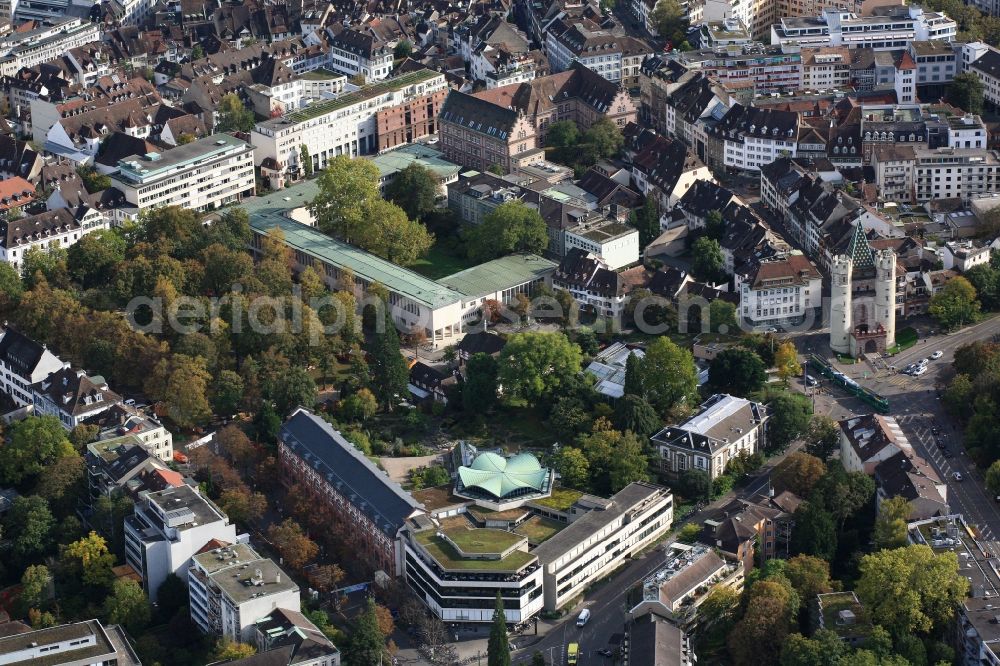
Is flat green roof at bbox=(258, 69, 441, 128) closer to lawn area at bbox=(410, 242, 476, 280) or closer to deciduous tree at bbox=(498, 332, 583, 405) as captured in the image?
lawn area at bbox=(410, 242, 476, 280)

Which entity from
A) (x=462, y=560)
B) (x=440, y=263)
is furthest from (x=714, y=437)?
(x=440, y=263)

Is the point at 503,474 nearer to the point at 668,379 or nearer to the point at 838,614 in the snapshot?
the point at 668,379

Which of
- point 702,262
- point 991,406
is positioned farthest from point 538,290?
point 991,406

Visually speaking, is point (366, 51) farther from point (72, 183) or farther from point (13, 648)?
point (13, 648)

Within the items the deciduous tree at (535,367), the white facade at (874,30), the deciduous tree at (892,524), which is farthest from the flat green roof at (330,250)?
the white facade at (874,30)

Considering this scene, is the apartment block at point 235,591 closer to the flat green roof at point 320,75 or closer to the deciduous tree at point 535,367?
the deciduous tree at point 535,367

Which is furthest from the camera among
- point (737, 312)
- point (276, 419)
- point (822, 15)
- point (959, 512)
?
point (822, 15)
